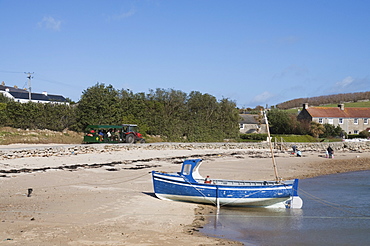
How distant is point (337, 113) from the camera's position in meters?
81.1

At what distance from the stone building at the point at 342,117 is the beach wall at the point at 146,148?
17662 millimetres

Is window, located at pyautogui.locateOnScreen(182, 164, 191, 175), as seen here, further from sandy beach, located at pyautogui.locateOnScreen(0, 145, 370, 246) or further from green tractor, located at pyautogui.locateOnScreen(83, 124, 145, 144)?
green tractor, located at pyautogui.locateOnScreen(83, 124, 145, 144)

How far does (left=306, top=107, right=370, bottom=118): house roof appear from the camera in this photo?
261 ft

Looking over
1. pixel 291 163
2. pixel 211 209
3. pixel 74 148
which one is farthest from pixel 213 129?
pixel 211 209

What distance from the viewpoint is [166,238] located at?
11.1 m

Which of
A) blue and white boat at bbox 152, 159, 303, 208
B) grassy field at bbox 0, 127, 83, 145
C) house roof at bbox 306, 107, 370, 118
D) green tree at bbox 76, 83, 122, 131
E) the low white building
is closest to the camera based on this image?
blue and white boat at bbox 152, 159, 303, 208

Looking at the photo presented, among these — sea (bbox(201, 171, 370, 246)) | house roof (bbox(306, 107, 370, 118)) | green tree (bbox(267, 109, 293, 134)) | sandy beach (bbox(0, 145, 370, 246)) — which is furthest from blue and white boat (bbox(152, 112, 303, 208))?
house roof (bbox(306, 107, 370, 118))

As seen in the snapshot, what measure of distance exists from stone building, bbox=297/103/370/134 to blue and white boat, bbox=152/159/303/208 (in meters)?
64.5

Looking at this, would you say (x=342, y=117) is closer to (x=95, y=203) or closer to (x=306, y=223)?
(x=306, y=223)

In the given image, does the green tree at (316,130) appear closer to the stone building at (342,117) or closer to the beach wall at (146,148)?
the beach wall at (146,148)

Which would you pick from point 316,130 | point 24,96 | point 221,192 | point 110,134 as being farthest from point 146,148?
point 24,96

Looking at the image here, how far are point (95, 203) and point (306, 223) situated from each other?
25.7ft

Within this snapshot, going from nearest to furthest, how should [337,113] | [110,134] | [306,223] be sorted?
[306,223] → [110,134] → [337,113]

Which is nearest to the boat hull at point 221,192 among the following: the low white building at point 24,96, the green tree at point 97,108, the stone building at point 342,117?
the green tree at point 97,108
